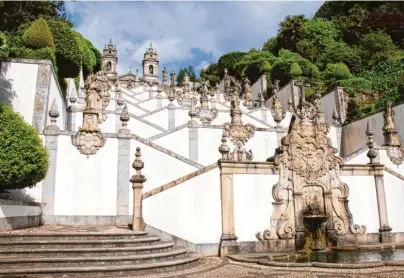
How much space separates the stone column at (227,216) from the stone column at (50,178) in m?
5.41

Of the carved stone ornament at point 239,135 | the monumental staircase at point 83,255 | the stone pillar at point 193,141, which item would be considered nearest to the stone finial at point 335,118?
the carved stone ornament at point 239,135

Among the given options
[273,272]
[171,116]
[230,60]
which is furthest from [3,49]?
[230,60]

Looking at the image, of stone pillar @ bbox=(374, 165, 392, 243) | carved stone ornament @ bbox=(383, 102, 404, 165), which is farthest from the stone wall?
carved stone ornament @ bbox=(383, 102, 404, 165)

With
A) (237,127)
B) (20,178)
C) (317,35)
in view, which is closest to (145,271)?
(20,178)

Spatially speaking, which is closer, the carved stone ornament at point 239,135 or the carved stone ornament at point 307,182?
the carved stone ornament at point 307,182

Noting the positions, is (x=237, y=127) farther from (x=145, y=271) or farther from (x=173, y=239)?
(x=145, y=271)

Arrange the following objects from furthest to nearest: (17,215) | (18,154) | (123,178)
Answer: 1. (123,178)
2. (17,215)
3. (18,154)

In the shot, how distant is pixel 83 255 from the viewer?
774 cm

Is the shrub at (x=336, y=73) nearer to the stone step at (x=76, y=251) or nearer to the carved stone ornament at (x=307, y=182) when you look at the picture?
the carved stone ornament at (x=307, y=182)

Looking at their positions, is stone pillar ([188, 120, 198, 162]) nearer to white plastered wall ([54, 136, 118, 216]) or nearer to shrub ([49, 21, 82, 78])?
white plastered wall ([54, 136, 118, 216])

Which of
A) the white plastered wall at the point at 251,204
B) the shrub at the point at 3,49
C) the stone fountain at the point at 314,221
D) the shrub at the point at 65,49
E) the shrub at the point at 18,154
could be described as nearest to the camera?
the shrub at the point at 18,154

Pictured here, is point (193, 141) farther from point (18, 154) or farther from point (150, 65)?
point (150, 65)

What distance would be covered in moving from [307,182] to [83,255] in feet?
21.7

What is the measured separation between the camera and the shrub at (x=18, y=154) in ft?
30.9
